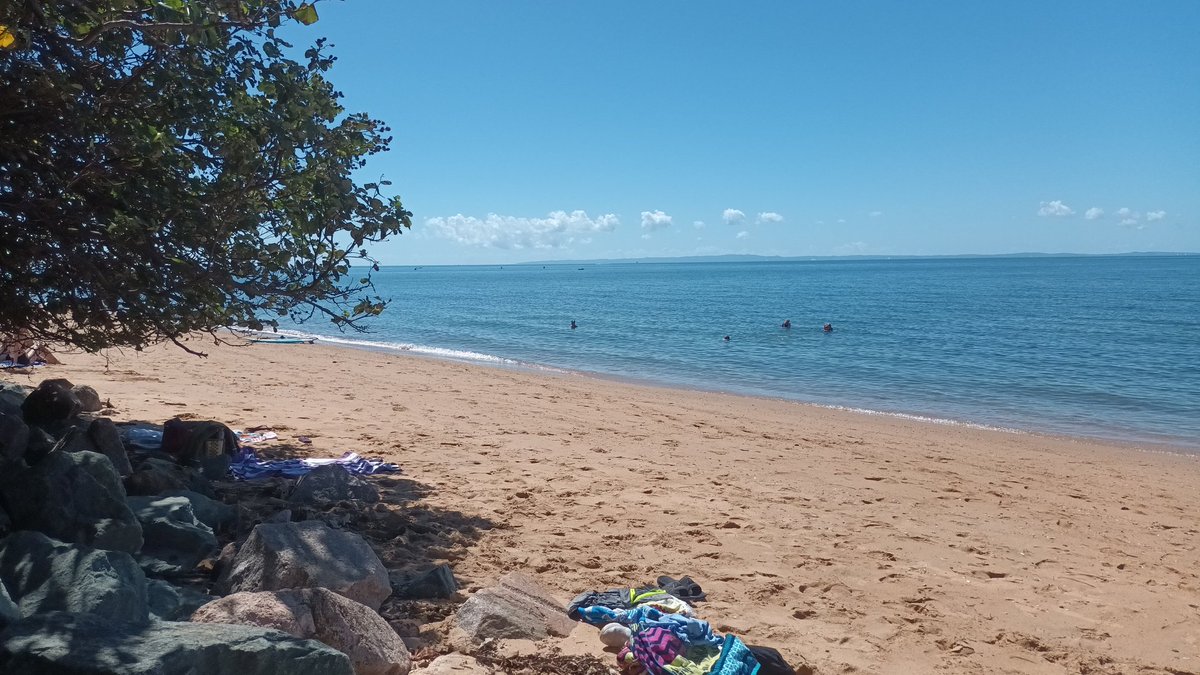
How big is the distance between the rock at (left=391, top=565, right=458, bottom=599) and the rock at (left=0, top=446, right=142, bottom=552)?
1474 mm

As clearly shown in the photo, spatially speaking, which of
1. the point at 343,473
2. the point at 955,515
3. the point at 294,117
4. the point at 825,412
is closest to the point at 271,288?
the point at 294,117

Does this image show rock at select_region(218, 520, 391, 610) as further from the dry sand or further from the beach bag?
the beach bag

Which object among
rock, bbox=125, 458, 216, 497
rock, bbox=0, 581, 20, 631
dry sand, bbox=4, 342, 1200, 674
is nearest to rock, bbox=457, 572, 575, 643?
dry sand, bbox=4, 342, 1200, 674

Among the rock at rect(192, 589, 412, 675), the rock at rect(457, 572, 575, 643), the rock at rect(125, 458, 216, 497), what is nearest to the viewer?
the rock at rect(192, 589, 412, 675)

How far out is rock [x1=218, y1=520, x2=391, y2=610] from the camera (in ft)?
14.4

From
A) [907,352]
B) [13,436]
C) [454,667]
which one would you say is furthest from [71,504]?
[907,352]

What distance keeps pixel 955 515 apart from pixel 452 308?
47.8 meters

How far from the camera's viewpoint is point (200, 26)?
153 inches

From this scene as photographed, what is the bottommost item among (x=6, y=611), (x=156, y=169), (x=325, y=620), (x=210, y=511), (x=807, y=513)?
(x=807, y=513)

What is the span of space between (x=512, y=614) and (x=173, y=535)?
2052mm

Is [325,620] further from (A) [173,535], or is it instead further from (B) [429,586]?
(A) [173,535]

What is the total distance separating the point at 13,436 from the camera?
5590 mm

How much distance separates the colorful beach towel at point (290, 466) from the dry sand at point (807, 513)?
361mm

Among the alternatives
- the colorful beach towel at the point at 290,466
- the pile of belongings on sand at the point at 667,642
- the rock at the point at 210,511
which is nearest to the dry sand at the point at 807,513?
the pile of belongings on sand at the point at 667,642
